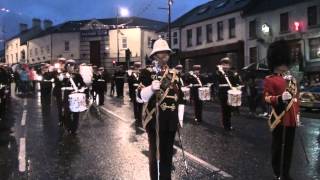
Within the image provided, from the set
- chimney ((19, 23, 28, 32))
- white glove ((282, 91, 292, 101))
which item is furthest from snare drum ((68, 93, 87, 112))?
chimney ((19, 23, 28, 32))

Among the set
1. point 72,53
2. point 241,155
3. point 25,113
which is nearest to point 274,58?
point 241,155

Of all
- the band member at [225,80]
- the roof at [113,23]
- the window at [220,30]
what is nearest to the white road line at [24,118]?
the band member at [225,80]

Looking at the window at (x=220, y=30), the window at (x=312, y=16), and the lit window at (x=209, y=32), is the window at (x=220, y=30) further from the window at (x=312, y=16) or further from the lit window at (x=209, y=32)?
the window at (x=312, y=16)

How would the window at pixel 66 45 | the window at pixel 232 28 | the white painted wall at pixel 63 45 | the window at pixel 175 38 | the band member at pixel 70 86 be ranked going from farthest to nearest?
1. the window at pixel 66 45
2. the white painted wall at pixel 63 45
3. the window at pixel 175 38
4. the window at pixel 232 28
5. the band member at pixel 70 86

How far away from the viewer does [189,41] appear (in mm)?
60438

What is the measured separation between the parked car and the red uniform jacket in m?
18.0

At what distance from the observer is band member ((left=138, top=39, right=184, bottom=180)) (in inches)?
296

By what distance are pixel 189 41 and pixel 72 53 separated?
81.1ft

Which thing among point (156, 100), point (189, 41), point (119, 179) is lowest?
point (119, 179)

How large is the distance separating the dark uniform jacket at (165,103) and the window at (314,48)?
36815 mm

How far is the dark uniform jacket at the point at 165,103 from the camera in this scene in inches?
297

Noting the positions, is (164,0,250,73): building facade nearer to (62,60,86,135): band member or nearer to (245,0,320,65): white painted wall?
(245,0,320,65): white painted wall

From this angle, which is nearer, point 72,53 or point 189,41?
point 189,41

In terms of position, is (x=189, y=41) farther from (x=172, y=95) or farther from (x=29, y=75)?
(x=172, y=95)
